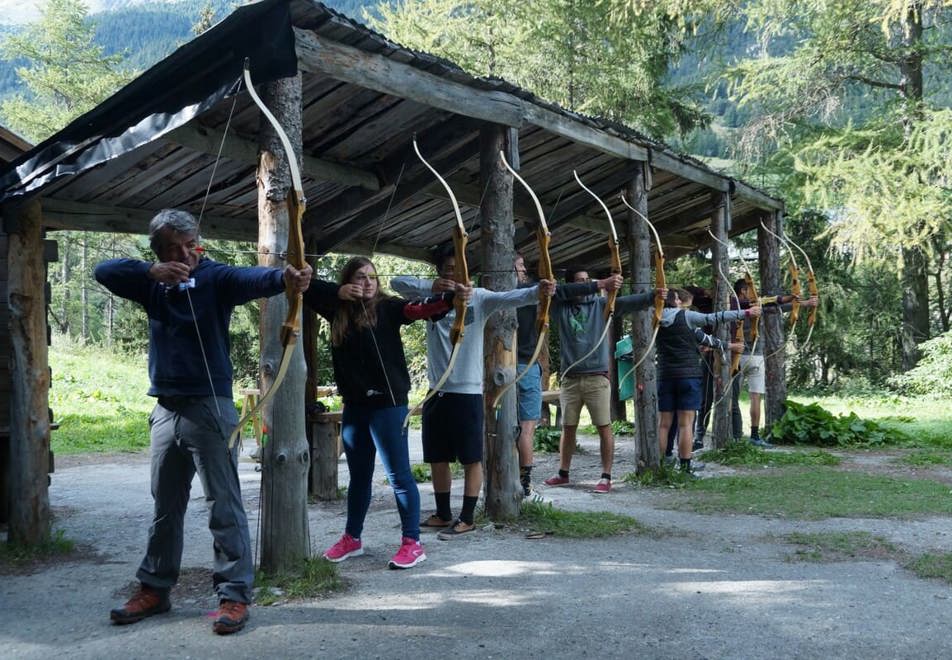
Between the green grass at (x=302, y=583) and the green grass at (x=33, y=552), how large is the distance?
1763 millimetres

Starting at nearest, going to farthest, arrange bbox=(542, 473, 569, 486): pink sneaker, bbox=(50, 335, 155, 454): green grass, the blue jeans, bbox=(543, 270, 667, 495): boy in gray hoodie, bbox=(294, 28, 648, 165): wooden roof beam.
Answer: bbox=(294, 28, 648, 165): wooden roof beam, the blue jeans, bbox=(543, 270, 667, 495): boy in gray hoodie, bbox=(542, 473, 569, 486): pink sneaker, bbox=(50, 335, 155, 454): green grass

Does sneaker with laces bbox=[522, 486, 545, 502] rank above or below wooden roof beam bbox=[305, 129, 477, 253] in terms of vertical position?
below

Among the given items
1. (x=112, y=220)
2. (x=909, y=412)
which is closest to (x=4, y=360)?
(x=112, y=220)

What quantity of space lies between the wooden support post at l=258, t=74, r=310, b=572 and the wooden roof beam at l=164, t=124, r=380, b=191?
39cm

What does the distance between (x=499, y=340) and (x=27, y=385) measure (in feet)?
9.90

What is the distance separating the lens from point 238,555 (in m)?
3.96

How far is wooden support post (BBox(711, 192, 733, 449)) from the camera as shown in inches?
406

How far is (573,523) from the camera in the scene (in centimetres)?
622

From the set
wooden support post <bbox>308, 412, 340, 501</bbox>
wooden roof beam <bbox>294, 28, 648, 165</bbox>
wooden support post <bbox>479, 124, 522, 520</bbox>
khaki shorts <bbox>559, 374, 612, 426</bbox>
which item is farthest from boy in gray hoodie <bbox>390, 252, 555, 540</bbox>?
khaki shorts <bbox>559, 374, 612, 426</bbox>

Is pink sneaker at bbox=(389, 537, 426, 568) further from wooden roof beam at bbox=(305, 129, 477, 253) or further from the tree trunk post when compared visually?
the tree trunk post

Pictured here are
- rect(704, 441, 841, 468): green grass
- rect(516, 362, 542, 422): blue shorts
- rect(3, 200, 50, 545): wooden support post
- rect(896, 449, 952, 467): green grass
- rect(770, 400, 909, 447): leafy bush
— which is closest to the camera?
rect(3, 200, 50, 545): wooden support post

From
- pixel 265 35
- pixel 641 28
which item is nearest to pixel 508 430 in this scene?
pixel 265 35

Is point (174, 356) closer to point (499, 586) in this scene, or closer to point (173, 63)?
point (173, 63)

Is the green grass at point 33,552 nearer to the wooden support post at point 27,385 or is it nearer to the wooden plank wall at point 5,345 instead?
the wooden support post at point 27,385
